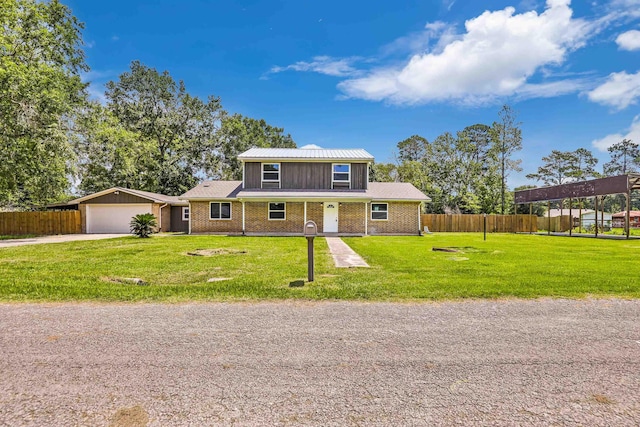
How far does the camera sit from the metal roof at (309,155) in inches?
860

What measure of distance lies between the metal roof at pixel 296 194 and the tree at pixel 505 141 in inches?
812

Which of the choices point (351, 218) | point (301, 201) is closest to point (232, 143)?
point (301, 201)

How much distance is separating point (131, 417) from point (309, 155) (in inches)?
822

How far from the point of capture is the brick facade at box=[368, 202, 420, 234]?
2233 centimetres

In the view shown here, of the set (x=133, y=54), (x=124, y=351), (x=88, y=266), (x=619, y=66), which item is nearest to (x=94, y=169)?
(x=133, y=54)

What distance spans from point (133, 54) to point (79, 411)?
39.6 meters

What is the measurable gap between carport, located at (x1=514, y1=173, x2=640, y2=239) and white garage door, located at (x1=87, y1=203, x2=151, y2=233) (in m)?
30.3

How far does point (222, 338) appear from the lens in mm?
3686

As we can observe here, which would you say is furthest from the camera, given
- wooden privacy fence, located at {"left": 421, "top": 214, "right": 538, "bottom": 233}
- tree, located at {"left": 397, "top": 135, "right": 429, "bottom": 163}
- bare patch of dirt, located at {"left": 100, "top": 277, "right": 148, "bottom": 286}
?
tree, located at {"left": 397, "top": 135, "right": 429, "bottom": 163}

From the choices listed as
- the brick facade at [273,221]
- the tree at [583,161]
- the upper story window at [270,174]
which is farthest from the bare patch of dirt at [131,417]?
the tree at [583,161]

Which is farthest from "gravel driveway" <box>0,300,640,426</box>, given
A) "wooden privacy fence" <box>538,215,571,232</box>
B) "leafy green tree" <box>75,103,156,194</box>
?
"wooden privacy fence" <box>538,215,571,232</box>

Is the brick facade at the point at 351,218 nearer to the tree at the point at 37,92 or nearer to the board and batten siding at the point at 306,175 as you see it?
the board and batten siding at the point at 306,175

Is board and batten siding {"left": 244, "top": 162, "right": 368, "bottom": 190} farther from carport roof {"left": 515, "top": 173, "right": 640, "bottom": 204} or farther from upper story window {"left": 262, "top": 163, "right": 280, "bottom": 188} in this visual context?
carport roof {"left": 515, "top": 173, "right": 640, "bottom": 204}

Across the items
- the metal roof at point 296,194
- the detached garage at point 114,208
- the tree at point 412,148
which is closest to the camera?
the metal roof at point 296,194
